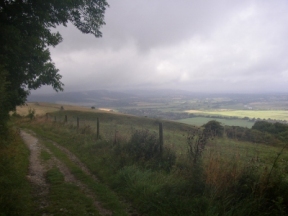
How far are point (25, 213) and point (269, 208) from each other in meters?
5.55

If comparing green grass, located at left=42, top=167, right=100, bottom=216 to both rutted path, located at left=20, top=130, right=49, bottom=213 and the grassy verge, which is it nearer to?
rutted path, located at left=20, top=130, right=49, bottom=213

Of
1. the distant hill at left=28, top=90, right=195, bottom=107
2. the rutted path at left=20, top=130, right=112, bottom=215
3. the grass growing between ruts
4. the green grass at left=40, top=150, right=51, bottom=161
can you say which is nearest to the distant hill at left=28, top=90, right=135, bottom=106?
the distant hill at left=28, top=90, right=195, bottom=107

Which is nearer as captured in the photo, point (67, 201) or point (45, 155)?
point (67, 201)

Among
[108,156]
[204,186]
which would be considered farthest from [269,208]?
[108,156]

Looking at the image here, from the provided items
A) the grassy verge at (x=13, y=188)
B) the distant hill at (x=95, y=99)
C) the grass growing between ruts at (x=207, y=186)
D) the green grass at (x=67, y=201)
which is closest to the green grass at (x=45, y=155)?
the grassy verge at (x=13, y=188)

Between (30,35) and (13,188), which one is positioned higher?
(30,35)

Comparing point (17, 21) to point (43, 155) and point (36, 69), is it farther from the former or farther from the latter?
point (43, 155)

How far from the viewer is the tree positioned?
7.69m

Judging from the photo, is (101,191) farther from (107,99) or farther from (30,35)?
(107,99)

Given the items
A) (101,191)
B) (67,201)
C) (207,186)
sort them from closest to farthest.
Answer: (207,186) → (67,201) → (101,191)

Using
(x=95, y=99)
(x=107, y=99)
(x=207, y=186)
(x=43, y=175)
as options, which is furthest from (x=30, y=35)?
(x=95, y=99)

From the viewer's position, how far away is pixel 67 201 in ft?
19.2

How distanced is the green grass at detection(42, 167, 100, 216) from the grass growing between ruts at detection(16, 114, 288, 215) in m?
1.13

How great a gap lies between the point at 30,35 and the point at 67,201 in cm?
651
